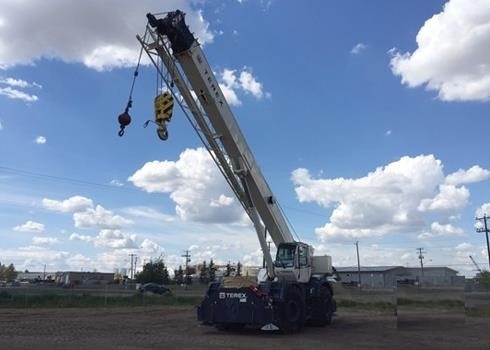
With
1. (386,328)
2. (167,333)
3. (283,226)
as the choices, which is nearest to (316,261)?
(283,226)

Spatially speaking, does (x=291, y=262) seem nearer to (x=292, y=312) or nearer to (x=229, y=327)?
(x=292, y=312)

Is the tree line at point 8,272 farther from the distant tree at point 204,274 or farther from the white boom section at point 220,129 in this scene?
the white boom section at point 220,129

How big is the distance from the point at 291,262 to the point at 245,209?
100 inches

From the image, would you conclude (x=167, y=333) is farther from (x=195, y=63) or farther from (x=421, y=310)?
(x=421, y=310)

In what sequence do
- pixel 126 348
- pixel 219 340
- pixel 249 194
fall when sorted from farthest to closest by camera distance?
pixel 249 194 → pixel 219 340 → pixel 126 348

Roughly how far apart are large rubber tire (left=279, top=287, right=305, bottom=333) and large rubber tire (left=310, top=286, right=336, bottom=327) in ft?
5.96

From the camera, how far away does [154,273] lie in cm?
11056

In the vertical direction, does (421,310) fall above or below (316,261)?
below

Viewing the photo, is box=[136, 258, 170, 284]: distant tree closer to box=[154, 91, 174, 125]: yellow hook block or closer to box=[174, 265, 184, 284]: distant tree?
box=[174, 265, 184, 284]: distant tree

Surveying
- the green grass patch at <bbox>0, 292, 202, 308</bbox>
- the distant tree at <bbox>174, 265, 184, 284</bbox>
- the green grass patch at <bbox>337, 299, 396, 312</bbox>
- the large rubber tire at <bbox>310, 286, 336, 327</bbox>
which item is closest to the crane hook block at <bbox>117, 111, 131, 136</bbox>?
the large rubber tire at <bbox>310, 286, 336, 327</bbox>

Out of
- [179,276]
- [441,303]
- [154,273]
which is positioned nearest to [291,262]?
[441,303]

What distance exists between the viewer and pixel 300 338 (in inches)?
715

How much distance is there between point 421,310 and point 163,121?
79.4ft

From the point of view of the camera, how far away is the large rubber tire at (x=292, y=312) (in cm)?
1903
